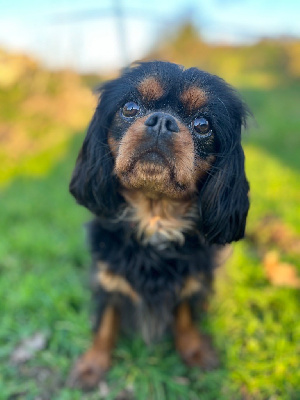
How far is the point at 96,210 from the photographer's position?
1896mm

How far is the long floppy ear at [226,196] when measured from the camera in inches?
65.5

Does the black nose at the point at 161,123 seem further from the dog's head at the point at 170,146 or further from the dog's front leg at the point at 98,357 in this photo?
the dog's front leg at the point at 98,357

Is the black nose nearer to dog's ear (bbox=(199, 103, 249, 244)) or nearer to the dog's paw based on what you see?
dog's ear (bbox=(199, 103, 249, 244))

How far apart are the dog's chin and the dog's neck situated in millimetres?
302

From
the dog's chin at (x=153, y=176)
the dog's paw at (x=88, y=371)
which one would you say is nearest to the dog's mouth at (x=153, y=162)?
the dog's chin at (x=153, y=176)

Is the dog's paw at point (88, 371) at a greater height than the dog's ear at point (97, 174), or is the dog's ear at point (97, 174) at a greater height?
the dog's ear at point (97, 174)

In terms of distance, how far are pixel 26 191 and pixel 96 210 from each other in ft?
10.1

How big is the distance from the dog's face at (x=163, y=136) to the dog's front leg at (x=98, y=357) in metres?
0.96

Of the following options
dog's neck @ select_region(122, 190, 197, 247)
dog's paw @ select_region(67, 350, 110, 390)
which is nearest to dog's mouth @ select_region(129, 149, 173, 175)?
dog's neck @ select_region(122, 190, 197, 247)

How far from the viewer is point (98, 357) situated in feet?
6.98

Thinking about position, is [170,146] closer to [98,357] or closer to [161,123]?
[161,123]

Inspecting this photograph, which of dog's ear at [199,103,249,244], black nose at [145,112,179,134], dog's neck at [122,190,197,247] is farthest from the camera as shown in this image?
dog's neck at [122,190,197,247]

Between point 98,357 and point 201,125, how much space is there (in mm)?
1555

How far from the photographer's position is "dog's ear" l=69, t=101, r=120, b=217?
1.79 metres
